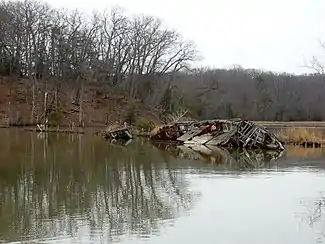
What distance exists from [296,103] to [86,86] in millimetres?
30153

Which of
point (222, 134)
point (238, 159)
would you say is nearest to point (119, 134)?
point (222, 134)

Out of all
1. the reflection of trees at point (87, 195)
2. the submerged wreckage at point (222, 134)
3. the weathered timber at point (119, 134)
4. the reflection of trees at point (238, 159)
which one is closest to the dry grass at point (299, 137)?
the submerged wreckage at point (222, 134)

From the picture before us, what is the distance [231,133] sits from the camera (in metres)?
33.6

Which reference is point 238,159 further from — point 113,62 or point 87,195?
point 113,62

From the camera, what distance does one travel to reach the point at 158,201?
42.6 ft

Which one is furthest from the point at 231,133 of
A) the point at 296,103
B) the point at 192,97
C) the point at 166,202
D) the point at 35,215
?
the point at 296,103

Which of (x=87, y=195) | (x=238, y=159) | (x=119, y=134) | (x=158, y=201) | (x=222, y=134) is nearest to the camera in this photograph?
(x=158, y=201)

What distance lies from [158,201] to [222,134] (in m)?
21.8

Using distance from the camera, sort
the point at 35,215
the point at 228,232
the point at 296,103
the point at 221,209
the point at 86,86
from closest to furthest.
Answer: the point at 228,232 → the point at 35,215 → the point at 221,209 → the point at 86,86 → the point at 296,103

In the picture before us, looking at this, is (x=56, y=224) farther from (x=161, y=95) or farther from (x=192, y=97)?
(x=192, y=97)

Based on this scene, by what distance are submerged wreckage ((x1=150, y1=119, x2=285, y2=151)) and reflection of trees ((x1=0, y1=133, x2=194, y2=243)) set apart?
10758mm

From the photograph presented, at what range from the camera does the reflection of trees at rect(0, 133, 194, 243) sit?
33.9 feet

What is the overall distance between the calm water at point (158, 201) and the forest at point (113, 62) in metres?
39.7

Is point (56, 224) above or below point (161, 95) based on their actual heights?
below
